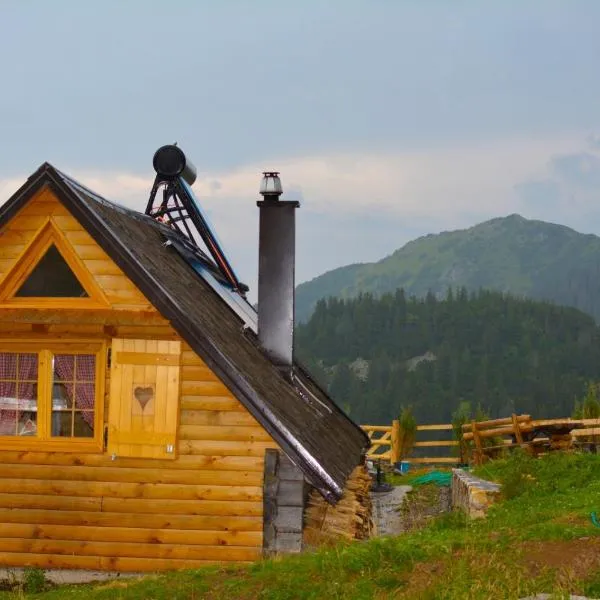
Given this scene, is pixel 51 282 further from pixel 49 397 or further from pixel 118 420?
pixel 118 420

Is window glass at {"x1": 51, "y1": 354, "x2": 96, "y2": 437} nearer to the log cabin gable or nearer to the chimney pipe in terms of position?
the log cabin gable

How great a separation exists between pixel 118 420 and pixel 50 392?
1.10 m

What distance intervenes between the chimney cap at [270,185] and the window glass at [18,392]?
4.55 meters

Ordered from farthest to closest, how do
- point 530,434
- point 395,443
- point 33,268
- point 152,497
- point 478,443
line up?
point 395,443
point 478,443
point 530,434
point 33,268
point 152,497

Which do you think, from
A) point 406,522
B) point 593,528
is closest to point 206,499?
point 593,528

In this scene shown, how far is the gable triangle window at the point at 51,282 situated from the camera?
40.7 feet

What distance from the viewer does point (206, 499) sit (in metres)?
12.1

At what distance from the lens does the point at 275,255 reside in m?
14.5

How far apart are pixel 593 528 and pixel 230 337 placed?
5917mm

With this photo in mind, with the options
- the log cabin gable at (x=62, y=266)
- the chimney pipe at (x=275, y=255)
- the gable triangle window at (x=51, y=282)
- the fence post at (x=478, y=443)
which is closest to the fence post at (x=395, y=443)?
the fence post at (x=478, y=443)

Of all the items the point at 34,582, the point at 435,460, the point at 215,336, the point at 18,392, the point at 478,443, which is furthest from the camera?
the point at 435,460

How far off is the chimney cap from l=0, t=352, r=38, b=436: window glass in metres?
4.55

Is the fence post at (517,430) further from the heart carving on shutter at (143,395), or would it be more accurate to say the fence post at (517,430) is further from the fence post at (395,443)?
the heart carving on shutter at (143,395)

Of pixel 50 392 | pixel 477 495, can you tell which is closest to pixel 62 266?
pixel 50 392
